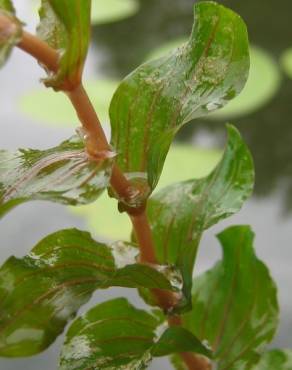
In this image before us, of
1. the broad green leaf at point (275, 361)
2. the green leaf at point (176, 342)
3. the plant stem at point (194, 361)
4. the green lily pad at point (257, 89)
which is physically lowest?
the broad green leaf at point (275, 361)

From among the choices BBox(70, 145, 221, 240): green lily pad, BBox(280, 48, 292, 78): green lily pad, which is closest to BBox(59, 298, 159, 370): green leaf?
BBox(70, 145, 221, 240): green lily pad

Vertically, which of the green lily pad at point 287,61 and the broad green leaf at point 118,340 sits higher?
the green lily pad at point 287,61

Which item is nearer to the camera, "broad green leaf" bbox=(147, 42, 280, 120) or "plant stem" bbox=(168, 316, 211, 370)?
"plant stem" bbox=(168, 316, 211, 370)

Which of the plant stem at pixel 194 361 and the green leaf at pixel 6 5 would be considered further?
the plant stem at pixel 194 361

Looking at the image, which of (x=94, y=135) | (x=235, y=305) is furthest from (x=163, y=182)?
(x=94, y=135)

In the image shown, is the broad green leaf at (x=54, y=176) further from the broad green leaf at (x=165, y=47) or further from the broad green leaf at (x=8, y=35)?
the broad green leaf at (x=165, y=47)

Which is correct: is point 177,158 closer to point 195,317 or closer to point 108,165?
point 195,317

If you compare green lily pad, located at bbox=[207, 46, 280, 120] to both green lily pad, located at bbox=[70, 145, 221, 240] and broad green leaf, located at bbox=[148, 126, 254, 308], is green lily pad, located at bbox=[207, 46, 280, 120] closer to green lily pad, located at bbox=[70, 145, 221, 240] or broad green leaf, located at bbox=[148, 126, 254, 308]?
green lily pad, located at bbox=[70, 145, 221, 240]

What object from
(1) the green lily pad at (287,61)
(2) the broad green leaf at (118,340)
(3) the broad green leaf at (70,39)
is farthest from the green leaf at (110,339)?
(1) the green lily pad at (287,61)
